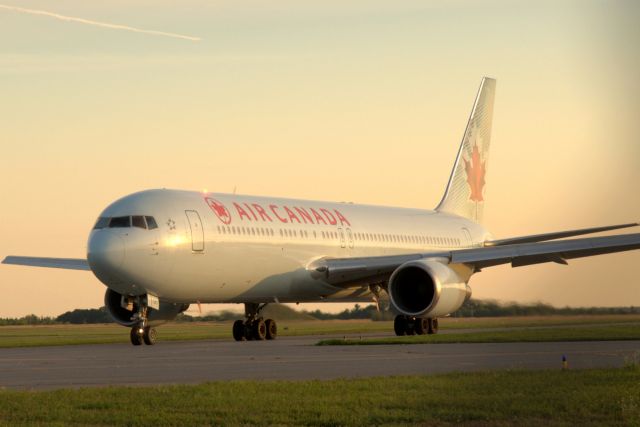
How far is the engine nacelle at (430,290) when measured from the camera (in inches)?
1266

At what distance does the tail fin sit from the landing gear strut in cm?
2069

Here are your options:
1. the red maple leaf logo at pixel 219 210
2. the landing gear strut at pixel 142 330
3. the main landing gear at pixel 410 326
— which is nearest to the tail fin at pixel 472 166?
the main landing gear at pixel 410 326

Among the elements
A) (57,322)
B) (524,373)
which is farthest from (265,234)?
(57,322)

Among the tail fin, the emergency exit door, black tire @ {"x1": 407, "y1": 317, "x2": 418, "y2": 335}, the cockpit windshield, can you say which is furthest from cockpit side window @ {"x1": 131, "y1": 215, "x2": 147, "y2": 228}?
the tail fin

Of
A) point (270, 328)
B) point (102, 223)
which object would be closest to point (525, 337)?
point (270, 328)

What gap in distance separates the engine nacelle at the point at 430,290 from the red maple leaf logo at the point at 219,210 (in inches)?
206

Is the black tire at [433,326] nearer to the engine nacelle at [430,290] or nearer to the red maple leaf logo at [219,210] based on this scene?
the engine nacelle at [430,290]

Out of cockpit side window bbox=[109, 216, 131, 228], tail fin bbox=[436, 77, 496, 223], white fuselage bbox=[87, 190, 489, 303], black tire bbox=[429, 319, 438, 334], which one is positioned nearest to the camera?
white fuselage bbox=[87, 190, 489, 303]

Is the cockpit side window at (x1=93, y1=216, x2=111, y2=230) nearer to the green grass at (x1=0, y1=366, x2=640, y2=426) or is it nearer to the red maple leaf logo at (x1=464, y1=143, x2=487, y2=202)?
the green grass at (x1=0, y1=366, x2=640, y2=426)

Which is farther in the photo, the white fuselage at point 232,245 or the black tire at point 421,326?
the black tire at point 421,326

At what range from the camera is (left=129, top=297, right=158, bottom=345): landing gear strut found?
95.2ft

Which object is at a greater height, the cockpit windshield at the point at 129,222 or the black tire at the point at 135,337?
the cockpit windshield at the point at 129,222

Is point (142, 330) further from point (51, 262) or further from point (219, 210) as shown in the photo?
point (51, 262)

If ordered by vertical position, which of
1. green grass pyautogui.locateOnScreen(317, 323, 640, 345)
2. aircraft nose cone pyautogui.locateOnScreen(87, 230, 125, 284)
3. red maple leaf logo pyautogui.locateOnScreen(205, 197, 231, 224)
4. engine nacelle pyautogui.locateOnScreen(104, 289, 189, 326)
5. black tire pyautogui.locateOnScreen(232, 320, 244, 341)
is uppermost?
red maple leaf logo pyautogui.locateOnScreen(205, 197, 231, 224)
